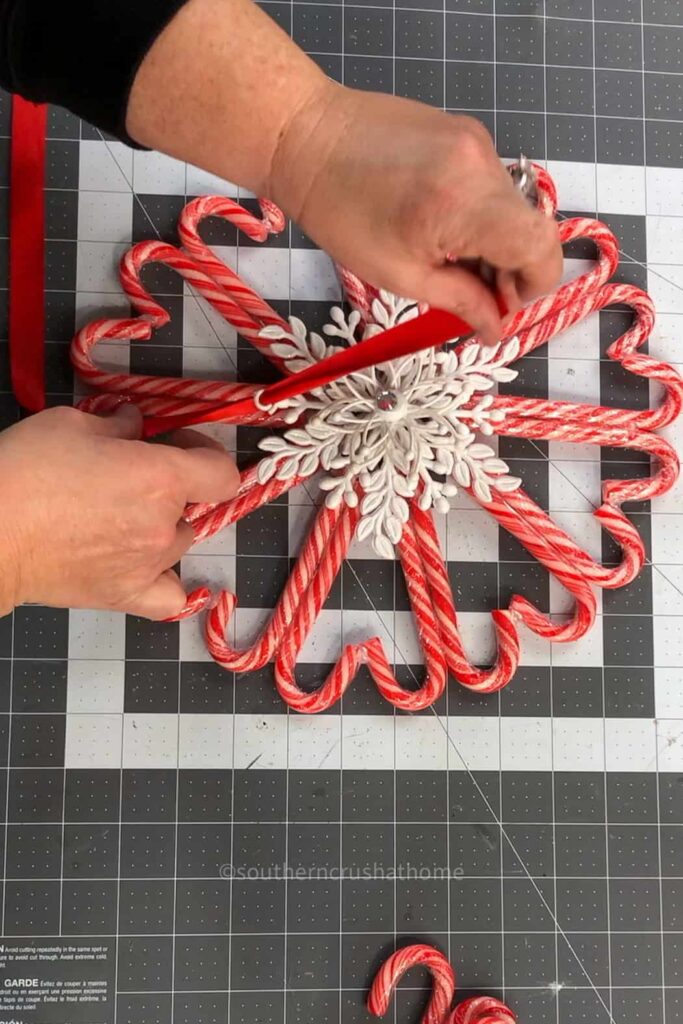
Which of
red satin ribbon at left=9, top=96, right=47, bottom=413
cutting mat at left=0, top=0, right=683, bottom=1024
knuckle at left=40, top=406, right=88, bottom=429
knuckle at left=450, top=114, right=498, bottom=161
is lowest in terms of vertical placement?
cutting mat at left=0, top=0, right=683, bottom=1024

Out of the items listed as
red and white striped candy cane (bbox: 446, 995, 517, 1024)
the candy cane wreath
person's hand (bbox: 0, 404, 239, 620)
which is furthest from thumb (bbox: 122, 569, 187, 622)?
red and white striped candy cane (bbox: 446, 995, 517, 1024)

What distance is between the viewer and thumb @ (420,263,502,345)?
3.00 ft

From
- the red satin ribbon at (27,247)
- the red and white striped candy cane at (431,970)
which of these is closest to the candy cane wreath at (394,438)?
the red satin ribbon at (27,247)

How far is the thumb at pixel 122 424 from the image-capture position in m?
1.12

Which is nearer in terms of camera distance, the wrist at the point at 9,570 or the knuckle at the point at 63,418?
the wrist at the point at 9,570

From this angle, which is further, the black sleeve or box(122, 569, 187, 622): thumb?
box(122, 569, 187, 622): thumb

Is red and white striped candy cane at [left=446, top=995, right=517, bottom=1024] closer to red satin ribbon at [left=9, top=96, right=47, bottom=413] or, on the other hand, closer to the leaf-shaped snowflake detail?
the leaf-shaped snowflake detail

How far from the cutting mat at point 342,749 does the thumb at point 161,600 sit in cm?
17

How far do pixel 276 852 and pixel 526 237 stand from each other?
1.03m

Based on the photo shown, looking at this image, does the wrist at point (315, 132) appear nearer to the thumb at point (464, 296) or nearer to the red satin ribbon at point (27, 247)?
the thumb at point (464, 296)

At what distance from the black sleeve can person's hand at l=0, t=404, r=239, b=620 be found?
368 millimetres

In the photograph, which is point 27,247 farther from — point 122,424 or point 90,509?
point 90,509

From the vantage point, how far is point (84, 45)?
77 centimetres

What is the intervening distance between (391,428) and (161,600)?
1.44 feet
